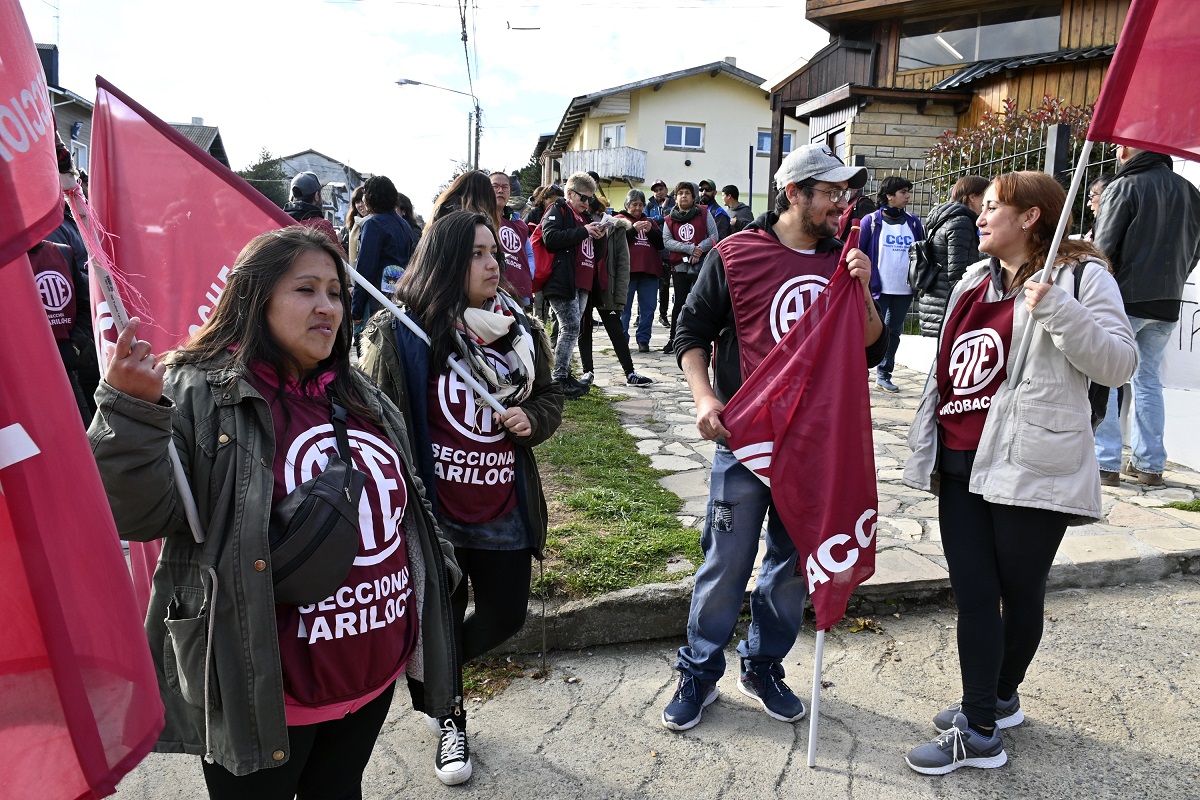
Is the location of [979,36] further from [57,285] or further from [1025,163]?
[57,285]

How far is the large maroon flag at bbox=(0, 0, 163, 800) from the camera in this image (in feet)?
3.56

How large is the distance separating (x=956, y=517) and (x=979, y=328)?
662mm

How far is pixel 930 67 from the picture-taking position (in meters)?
18.3

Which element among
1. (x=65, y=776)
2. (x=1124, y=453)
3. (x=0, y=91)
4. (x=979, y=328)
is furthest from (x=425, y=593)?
(x=1124, y=453)

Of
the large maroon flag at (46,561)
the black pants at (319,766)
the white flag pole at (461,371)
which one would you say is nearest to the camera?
the large maroon flag at (46,561)

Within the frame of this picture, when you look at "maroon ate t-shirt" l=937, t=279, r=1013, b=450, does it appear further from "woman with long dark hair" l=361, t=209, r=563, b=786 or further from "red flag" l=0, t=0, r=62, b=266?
"red flag" l=0, t=0, r=62, b=266

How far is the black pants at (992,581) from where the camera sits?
9.27ft

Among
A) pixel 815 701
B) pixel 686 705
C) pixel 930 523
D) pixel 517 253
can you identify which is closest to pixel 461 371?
pixel 686 705

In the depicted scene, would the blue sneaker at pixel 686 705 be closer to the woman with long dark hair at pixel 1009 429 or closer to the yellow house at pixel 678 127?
the woman with long dark hair at pixel 1009 429

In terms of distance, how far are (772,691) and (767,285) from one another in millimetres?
1561

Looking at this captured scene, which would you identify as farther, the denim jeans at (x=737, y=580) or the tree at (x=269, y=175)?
the tree at (x=269, y=175)

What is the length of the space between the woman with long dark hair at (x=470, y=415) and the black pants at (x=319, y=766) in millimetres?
718

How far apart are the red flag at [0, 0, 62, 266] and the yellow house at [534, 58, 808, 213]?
4085 cm

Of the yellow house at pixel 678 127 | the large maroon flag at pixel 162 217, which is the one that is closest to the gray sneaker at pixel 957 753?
the large maroon flag at pixel 162 217
